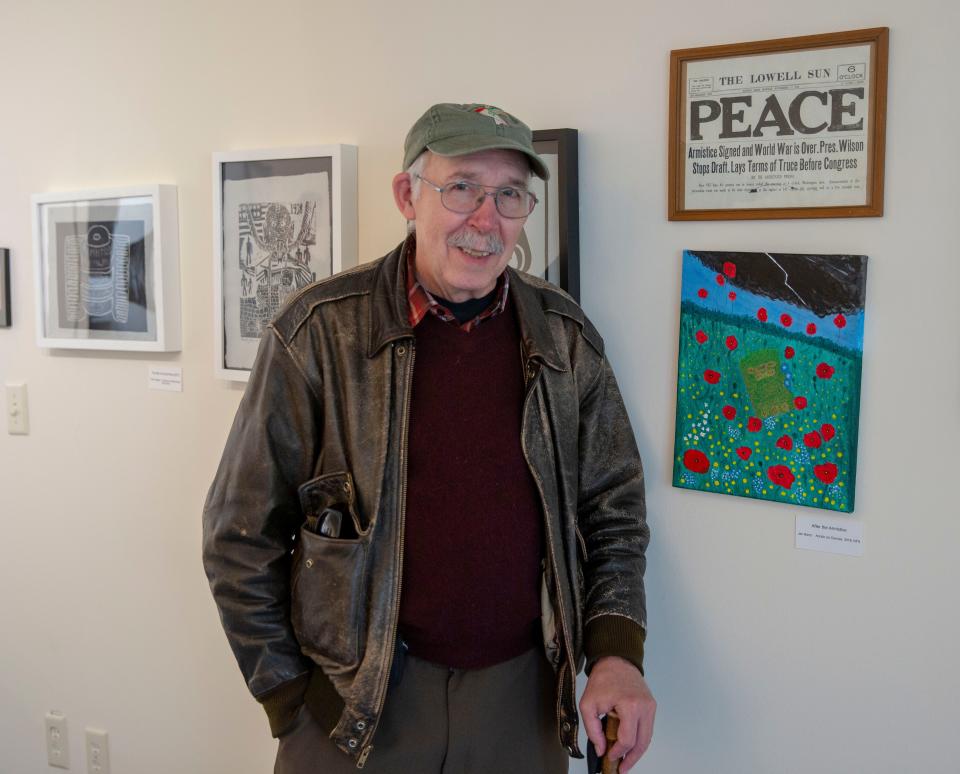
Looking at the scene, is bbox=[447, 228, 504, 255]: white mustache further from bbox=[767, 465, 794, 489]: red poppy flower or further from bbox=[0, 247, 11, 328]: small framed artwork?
bbox=[0, 247, 11, 328]: small framed artwork

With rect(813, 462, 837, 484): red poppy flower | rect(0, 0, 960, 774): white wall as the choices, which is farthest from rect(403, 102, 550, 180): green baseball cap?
rect(813, 462, 837, 484): red poppy flower

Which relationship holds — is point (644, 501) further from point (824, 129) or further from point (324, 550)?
point (824, 129)

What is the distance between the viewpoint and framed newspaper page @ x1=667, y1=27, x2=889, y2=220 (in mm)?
1331

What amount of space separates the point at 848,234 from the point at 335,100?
38.6 inches

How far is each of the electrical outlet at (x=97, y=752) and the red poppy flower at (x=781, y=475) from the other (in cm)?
172

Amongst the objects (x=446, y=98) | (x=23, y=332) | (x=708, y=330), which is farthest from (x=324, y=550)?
(x=23, y=332)

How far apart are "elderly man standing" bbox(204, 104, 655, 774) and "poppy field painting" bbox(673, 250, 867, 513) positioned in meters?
0.21

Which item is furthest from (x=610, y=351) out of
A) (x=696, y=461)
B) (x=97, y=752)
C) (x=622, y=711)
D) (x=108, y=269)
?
(x=97, y=752)

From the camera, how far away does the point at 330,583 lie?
1.33 metres

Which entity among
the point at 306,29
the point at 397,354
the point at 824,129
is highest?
the point at 306,29

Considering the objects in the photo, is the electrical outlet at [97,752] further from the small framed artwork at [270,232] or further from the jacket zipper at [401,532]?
the jacket zipper at [401,532]

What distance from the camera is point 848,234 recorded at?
1366 mm

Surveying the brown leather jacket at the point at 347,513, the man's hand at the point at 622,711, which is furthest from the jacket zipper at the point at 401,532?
the man's hand at the point at 622,711

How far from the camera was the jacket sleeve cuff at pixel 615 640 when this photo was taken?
1.35m
